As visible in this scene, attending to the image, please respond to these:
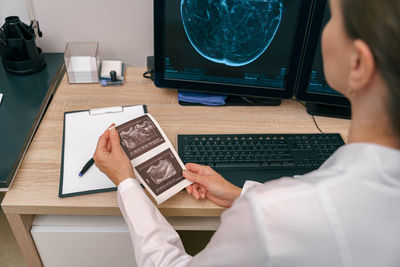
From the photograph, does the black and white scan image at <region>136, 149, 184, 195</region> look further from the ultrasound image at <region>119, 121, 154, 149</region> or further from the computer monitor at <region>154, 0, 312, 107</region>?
the computer monitor at <region>154, 0, 312, 107</region>

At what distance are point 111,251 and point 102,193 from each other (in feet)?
0.79

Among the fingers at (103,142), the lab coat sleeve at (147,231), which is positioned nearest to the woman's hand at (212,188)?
the lab coat sleeve at (147,231)

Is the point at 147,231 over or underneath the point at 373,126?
underneath

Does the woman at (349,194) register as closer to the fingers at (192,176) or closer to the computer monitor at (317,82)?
the fingers at (192,176)

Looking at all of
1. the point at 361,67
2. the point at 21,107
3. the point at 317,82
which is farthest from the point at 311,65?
the point at 21,107

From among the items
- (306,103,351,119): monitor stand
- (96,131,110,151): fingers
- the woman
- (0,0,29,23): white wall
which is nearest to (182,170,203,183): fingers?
(96,131,110,151): fingers

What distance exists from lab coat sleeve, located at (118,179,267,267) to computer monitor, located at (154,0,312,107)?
50 centimetres

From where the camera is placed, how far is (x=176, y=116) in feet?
3.92

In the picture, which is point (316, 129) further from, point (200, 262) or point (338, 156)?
Result: point (200, 262)

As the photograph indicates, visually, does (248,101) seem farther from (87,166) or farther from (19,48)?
(19,48)

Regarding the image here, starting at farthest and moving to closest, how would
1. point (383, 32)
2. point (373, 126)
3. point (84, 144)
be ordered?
1. point (84, 144)
2. point (373, 126)
3. point (383, 32)

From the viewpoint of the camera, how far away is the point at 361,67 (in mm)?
517

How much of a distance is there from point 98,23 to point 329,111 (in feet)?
3.15

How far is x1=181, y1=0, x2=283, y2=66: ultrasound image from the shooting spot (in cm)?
108
